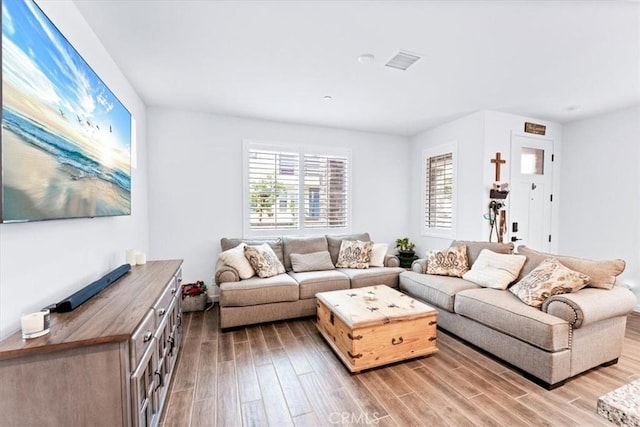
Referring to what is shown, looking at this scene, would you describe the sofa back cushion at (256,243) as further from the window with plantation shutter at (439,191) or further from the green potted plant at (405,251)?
the window with plantation shutter at (439,191)

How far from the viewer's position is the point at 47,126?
1.32 meters

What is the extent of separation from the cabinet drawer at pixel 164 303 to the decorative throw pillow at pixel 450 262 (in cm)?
285

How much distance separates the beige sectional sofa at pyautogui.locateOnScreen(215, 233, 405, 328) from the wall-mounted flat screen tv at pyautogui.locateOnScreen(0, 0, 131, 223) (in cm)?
149

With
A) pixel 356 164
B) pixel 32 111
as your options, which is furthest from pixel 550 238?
pixel 32 111

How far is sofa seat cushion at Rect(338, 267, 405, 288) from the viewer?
3.55 metres

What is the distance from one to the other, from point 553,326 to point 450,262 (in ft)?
4.58

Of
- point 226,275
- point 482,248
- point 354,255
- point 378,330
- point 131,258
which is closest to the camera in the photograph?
point 378,330

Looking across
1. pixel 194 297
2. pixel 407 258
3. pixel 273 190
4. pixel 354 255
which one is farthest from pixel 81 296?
pixel 407 258

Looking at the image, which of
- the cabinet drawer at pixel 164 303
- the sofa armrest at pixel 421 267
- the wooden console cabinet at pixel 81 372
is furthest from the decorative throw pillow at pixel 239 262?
the sofa armrest at pixel 421 267

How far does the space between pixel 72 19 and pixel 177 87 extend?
126 cm

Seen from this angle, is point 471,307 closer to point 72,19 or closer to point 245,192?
point 245,192

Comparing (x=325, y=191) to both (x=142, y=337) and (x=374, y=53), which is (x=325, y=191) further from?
(x=142, y=337)

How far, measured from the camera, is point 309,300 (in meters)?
3.31

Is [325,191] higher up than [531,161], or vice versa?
[531,161]
